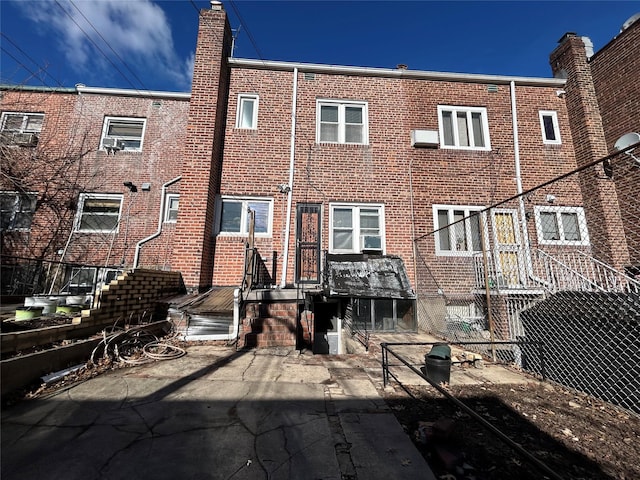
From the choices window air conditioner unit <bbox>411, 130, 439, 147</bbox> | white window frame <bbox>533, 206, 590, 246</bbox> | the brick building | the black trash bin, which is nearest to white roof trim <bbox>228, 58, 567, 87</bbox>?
the brick building

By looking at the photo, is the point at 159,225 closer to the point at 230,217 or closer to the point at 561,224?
the point at 230,217

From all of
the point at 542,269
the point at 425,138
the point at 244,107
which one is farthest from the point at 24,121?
the point at 542,269

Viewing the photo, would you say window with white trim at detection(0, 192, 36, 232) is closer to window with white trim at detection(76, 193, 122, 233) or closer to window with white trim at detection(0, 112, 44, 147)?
window with white trim at detection(76, 193, 122, 233)

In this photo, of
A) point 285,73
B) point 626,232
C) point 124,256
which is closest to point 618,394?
point 626,232

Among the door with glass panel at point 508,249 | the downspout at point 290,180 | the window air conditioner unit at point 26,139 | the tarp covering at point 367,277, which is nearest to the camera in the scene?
the tarp covering at point 367,277

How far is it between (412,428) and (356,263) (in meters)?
4.28

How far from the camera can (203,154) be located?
7.61 meters

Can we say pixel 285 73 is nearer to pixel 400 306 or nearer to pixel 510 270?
pixel 400 306

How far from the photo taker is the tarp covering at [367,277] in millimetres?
5766

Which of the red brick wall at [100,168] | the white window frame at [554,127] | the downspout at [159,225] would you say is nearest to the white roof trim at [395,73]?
the white window frame at [554,127]

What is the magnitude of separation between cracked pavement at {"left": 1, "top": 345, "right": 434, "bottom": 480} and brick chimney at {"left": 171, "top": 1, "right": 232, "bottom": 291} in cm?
356

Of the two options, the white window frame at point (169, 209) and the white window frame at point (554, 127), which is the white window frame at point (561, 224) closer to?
the white window frame at point (554, 127)

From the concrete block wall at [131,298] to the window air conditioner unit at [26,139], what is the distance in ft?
24.8

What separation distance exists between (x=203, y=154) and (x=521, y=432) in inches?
332
